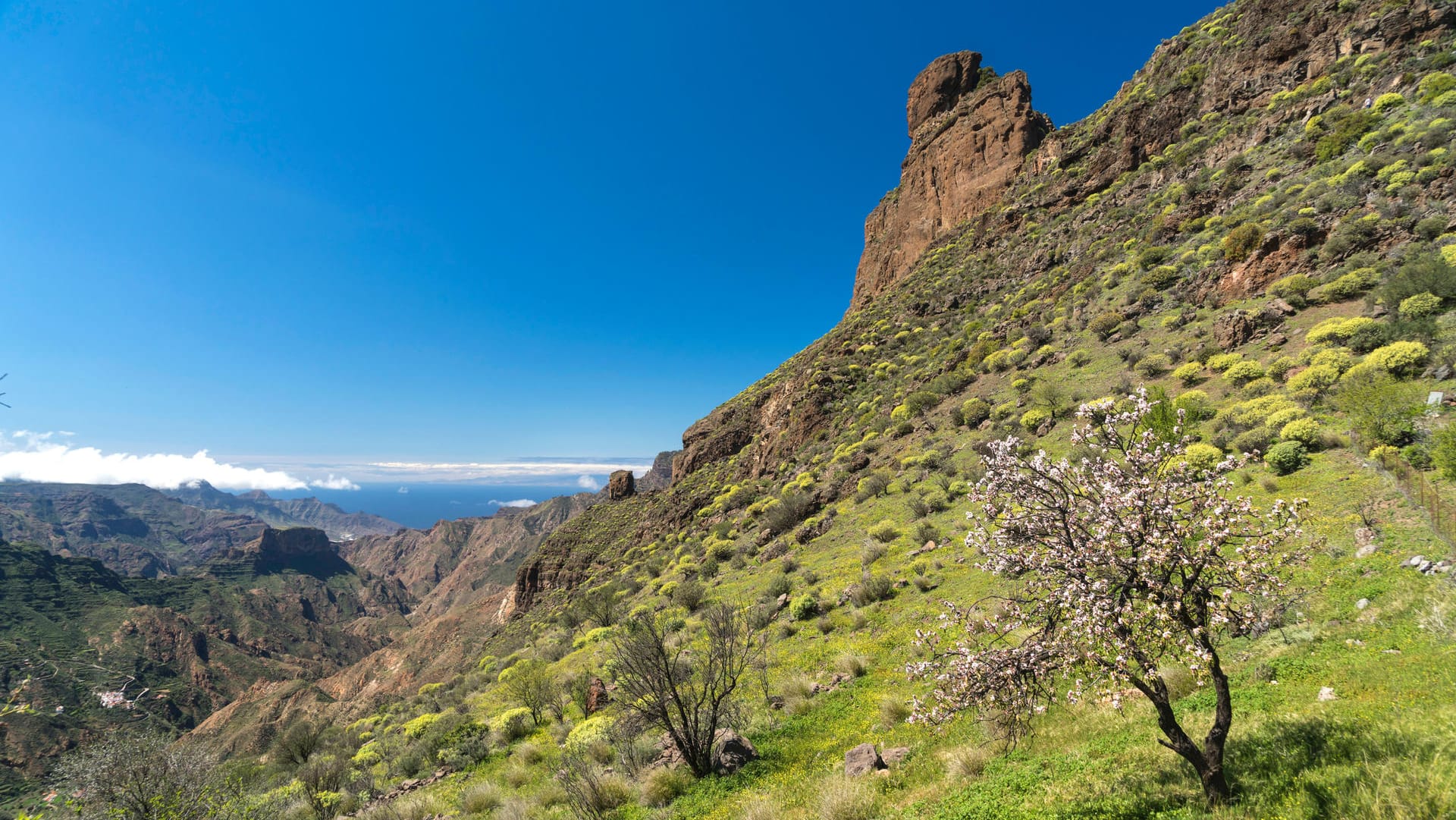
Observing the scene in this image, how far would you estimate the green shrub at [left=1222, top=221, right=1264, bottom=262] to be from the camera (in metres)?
22.0

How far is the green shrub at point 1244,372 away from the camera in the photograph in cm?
1680

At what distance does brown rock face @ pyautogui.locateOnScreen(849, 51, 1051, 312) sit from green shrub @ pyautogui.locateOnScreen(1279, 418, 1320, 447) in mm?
49928

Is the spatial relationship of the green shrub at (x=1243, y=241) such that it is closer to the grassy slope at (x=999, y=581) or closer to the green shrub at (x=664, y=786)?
the grassy slope at (x=999, y=581)

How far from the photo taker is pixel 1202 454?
13.5 meters

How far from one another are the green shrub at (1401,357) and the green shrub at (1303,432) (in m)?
2.44

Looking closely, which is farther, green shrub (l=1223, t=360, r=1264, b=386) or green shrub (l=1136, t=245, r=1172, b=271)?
green shrub (l=1136, t=245, r=1172, b=271)

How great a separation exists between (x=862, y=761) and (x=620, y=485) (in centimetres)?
6823

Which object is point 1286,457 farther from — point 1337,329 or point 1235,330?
point 1235,330

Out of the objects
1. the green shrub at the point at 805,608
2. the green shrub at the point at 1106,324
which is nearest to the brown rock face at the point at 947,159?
the green shrub at the point at 1106,324

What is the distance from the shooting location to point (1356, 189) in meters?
20.5

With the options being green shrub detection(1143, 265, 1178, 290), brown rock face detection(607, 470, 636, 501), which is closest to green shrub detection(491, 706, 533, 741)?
green shrub detection(1143, 265, 1178, 290)

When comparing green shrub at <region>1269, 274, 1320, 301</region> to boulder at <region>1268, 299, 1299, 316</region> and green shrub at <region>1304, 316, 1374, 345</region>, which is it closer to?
boulder at <region>1268, 299, 1299, 316</region>

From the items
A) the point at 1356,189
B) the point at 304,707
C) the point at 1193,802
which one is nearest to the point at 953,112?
the point at 1356,189

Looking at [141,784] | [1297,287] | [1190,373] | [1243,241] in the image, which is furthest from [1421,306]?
[141,784]
